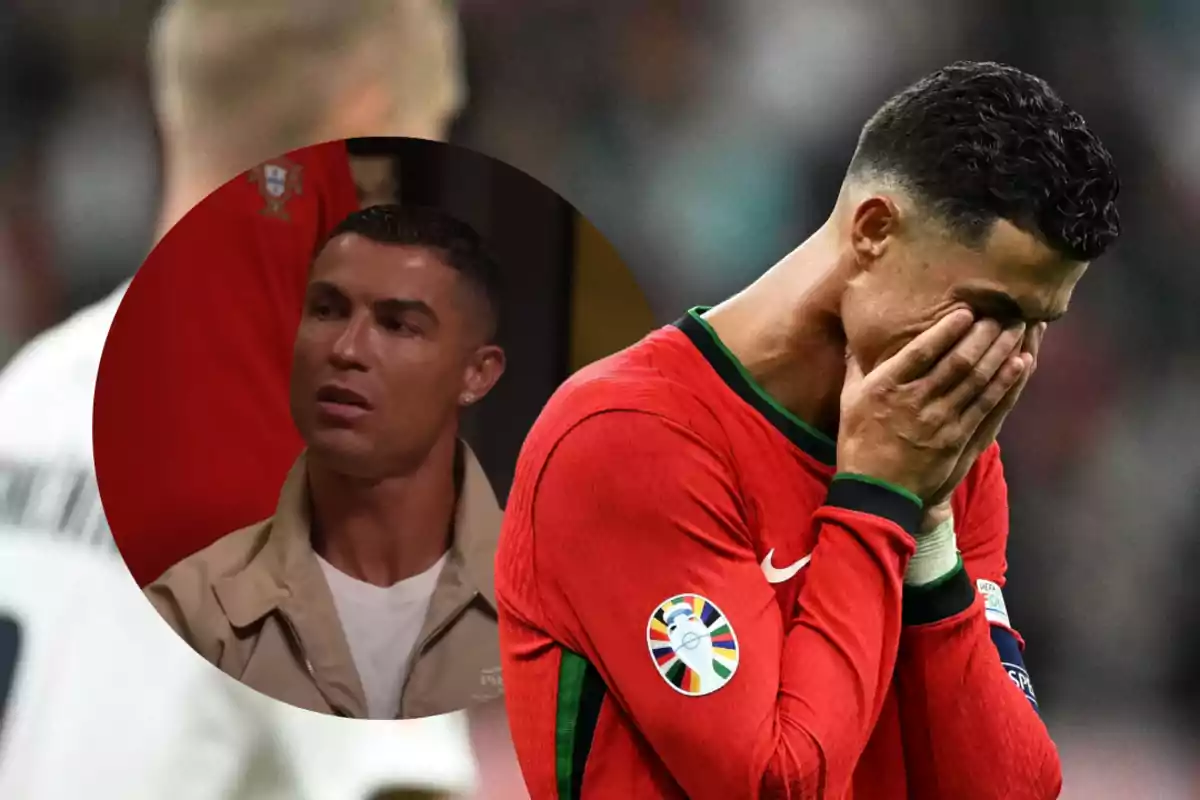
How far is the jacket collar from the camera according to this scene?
1502 mm

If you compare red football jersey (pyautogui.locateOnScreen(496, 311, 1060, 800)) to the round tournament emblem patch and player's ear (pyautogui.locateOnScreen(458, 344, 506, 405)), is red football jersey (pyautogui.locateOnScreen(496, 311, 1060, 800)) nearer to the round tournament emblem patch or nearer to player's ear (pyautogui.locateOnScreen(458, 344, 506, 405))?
the round tournament emblem patch

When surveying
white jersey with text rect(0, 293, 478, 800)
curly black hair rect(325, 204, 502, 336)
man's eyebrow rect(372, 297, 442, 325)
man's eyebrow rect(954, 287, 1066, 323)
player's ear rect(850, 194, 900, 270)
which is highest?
player's ear rect(850, 194, 900, 270)

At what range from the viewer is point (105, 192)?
1.49m

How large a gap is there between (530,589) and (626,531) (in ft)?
0.35

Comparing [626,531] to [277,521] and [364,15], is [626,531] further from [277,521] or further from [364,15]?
[364,15]

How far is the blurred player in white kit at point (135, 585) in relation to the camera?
4.85 feet

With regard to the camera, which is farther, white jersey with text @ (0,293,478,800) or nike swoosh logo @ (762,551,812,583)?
white jersey with text @ (0,293,478,800)

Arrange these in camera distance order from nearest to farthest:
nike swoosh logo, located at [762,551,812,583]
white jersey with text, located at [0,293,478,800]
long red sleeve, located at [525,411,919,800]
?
long red sleeve, located at [525,411,919,800]
nike swoosh logo, located at [762,551,812,583]
white jersey with text, located at [0,293,478,800]

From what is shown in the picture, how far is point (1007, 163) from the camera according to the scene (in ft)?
2.67

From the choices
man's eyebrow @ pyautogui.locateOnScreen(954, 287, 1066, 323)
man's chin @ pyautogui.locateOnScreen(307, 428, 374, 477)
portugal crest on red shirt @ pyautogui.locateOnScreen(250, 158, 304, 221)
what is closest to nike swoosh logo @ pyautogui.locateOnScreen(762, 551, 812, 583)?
man's eyebrow @ pyautogui.locateOnScreen(954, 287, 1066, 323)

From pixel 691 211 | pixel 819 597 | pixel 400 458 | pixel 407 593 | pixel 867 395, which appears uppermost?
pixel 691 211

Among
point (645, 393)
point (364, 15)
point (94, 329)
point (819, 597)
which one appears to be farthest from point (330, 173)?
point (819, 597)

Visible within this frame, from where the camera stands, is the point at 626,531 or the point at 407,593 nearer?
the point at 626,531

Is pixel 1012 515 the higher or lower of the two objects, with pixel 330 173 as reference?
lower
